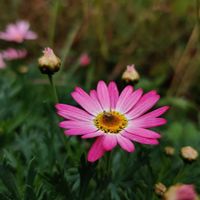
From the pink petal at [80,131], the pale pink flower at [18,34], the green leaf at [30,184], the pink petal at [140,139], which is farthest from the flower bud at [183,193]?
the pale pink flower at [18,34]

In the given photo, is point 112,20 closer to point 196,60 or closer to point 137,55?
point 137,55

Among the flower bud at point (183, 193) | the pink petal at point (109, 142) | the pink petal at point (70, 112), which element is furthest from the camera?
the pink petal at point (70, 112)

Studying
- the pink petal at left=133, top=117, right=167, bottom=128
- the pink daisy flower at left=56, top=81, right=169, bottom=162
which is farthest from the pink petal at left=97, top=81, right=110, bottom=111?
the pink petal at left=133, top=117, right=167, bottom=128

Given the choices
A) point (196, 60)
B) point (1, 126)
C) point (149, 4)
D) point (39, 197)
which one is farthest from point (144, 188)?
point (149, 4)

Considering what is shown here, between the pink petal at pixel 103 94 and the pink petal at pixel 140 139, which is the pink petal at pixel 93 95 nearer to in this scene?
the pink petal at pixel 103 94

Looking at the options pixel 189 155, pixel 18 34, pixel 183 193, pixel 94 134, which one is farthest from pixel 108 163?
pixel 18 34

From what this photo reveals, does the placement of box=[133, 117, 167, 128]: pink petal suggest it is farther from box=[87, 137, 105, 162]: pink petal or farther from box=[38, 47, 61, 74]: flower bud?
box=[38, 47, 61, 74]: flower bud

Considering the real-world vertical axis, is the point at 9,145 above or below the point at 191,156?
above

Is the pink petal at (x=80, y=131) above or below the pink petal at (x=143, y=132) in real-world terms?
above
